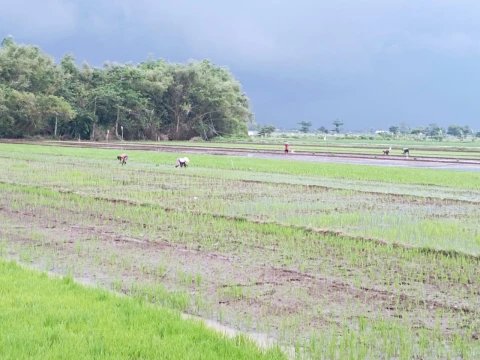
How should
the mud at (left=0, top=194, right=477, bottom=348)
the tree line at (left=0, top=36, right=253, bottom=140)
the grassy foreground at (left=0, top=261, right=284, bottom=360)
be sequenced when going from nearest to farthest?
the grassy foreground at (left=0, top=261, right=284, bottom=360), the mud at (left=0, top=194, right=477, bottom=348), the tree line at (left=0, top=36, right=253, bottom=140)

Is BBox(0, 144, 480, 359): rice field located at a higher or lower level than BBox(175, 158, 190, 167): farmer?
lower

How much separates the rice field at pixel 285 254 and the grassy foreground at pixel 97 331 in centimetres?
44

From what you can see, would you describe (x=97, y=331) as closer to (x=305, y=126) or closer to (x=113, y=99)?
(x=113, y=99)

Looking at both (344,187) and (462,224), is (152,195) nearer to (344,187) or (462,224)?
(344,187)

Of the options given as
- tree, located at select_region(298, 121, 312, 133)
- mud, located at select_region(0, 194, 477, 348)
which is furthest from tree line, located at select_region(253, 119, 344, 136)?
mud, located at select_region(0, 194, 477, 348)

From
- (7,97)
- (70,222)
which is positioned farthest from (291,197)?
(7,97)

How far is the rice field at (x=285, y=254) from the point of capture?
4707 mm

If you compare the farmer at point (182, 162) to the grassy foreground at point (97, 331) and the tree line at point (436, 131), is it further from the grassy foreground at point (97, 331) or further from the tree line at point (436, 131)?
the tree line at point (436, 131)

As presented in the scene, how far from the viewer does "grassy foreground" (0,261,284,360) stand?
3.80 m

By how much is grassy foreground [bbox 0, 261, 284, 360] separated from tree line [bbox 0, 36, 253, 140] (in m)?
43.9

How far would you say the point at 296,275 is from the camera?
6.31m

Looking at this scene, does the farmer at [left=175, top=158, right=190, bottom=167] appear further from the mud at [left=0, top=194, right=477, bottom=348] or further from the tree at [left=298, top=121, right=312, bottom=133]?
the tree at [left=298, top=121, right=312, bottom=133]

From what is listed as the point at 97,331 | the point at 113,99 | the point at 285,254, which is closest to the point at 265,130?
the point at 113,99

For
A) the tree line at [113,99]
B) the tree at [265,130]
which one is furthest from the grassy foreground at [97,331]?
the tree at [265,130]
